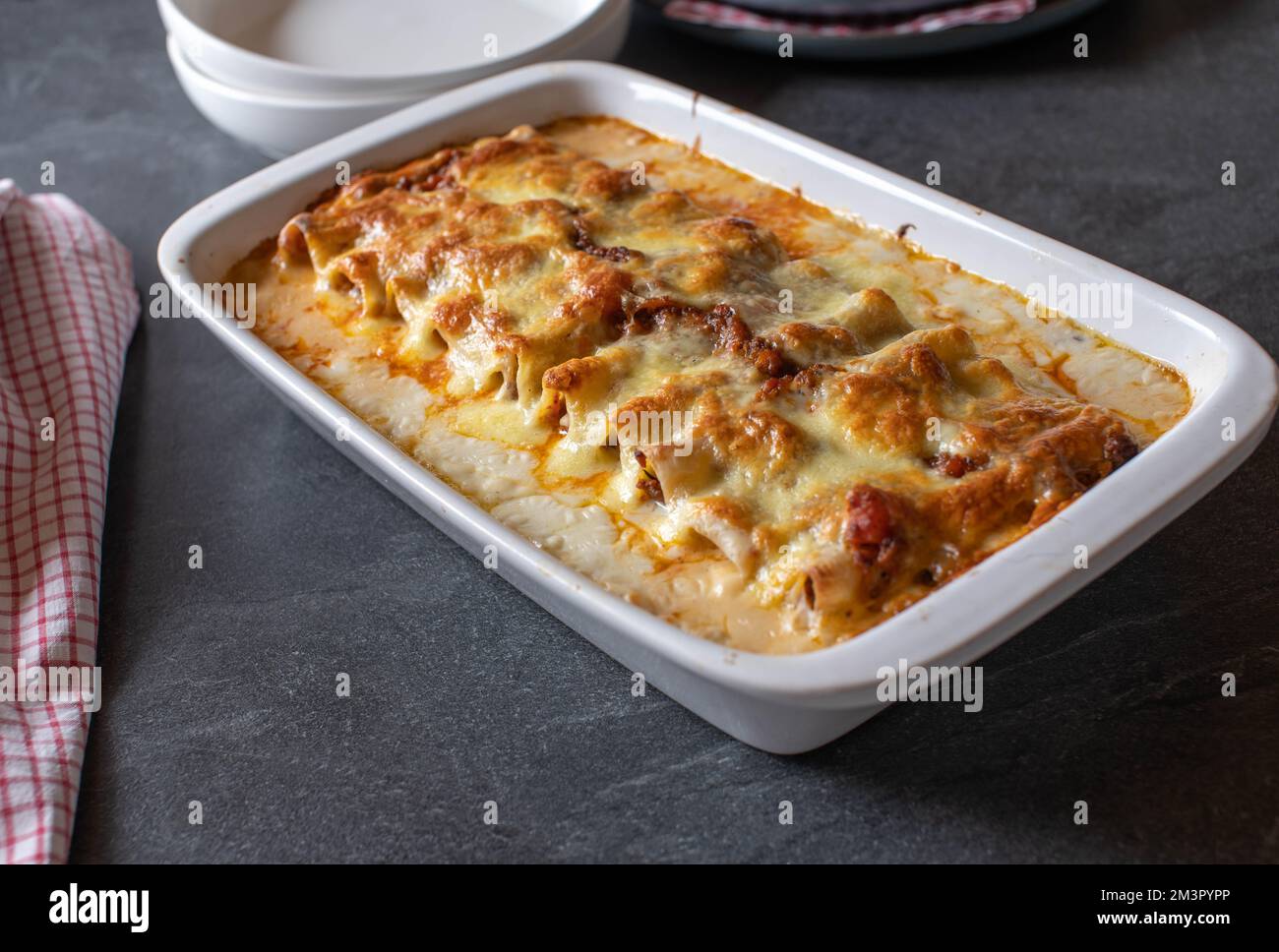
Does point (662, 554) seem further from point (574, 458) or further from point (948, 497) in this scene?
point (948, 497)

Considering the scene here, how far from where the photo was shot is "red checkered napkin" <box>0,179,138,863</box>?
1612 millimetres

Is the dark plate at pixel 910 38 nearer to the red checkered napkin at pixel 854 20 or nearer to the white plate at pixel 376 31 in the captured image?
the red checkered napkin at pixel 854 20

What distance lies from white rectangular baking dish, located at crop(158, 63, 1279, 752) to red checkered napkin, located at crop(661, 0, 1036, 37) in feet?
2.14

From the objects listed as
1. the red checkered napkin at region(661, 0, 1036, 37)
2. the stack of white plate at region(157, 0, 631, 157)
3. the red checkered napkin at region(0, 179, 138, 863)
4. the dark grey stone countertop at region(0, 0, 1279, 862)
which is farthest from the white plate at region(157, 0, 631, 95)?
the dark grey stone countertop at region(0, 0, 1279, 862)

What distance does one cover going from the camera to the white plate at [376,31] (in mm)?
2668

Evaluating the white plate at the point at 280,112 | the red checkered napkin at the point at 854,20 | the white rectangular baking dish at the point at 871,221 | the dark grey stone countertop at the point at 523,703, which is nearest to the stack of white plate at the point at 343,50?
the white plate at the point at 280,112

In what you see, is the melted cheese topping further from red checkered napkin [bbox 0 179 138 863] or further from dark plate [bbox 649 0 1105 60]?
dark plate [bbox 649 0 1105 60]

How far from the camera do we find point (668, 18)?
121 inches

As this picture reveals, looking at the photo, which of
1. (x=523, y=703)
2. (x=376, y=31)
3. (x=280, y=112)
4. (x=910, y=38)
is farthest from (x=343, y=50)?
(x=523, y=703)

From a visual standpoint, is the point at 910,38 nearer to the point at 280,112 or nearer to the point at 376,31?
the point at 376,31

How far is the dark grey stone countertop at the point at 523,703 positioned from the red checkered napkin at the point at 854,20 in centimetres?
63

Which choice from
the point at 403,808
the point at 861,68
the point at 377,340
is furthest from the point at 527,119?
the point at 403,808

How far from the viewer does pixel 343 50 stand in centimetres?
286

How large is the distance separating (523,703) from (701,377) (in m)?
0.47
